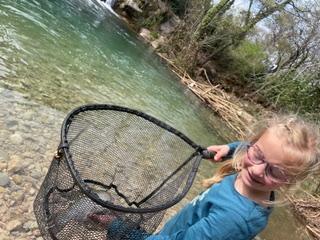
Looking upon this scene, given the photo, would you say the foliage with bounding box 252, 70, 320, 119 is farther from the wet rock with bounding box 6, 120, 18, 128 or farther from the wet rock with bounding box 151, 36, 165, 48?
the wet rock with bounding box 6, 120, 18, 128

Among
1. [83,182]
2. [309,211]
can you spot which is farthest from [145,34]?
[83,182]

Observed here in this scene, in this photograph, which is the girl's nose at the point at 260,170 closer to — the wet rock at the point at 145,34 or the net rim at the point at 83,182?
the net rim at the point at 83,182

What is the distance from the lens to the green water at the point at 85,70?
521 centimetres

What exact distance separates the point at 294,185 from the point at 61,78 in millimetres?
4366

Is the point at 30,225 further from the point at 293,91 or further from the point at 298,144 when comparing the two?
the point at 293,91

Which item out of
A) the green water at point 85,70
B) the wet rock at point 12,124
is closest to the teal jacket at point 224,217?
the wet rock at point 12,124

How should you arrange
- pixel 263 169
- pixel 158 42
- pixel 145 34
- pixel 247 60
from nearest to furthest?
pixel 263 169
pixel 158 42
pixel 145 34
pixel 247 60

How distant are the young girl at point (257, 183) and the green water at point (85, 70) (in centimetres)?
271

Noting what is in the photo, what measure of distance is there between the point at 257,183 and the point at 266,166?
0.30 feet

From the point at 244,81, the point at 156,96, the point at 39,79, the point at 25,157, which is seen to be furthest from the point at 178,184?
the point at 244,81

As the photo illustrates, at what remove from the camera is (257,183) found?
6.07 ft

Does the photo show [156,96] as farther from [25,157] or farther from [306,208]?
[25,157]

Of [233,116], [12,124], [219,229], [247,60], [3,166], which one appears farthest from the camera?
[247,60]

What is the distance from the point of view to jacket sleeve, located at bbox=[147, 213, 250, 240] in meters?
1.71
